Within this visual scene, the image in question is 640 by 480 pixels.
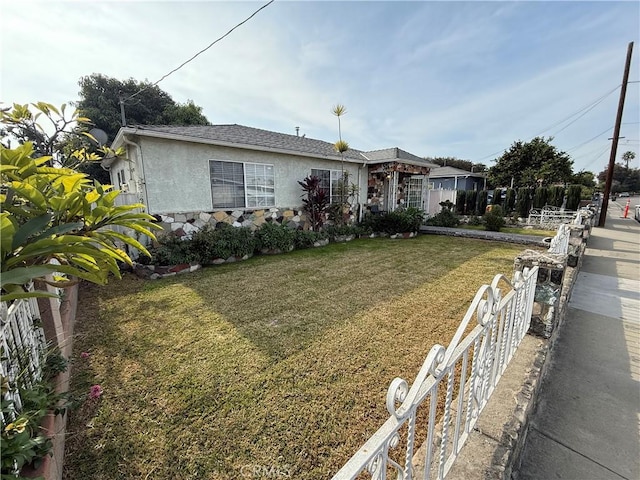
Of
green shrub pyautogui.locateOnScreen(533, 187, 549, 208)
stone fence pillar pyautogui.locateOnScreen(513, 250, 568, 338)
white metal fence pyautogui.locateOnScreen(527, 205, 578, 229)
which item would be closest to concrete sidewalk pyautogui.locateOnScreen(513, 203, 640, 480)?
stone fence pillar pyautogui.locateOnScreen(513, 250, 568, 338)

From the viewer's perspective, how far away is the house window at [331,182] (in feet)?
31.1

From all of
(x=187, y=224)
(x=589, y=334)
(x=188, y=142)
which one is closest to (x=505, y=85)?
(x=589, y=334)

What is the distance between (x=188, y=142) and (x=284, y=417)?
6.31 meters

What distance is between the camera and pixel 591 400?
7.42 feet

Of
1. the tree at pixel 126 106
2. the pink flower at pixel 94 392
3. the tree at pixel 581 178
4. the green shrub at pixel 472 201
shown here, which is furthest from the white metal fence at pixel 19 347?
the tree at pixel 581 178

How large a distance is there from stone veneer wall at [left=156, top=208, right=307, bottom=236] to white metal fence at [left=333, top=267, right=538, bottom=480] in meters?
6.13

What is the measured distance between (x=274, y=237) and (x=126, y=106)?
17.8m

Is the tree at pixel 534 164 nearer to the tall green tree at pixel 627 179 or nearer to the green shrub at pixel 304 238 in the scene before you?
the green shrub at pixel 304 238

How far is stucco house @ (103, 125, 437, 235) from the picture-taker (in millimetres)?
5988

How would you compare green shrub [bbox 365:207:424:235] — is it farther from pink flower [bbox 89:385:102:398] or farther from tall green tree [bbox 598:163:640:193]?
tall green tree [bbox 598:163:640:193]

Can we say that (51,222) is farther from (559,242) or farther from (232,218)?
(232,218)

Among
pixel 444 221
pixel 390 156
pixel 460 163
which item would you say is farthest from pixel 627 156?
pixel 390 156

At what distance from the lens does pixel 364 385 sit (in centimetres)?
231

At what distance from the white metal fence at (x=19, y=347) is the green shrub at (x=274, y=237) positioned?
521 cm
